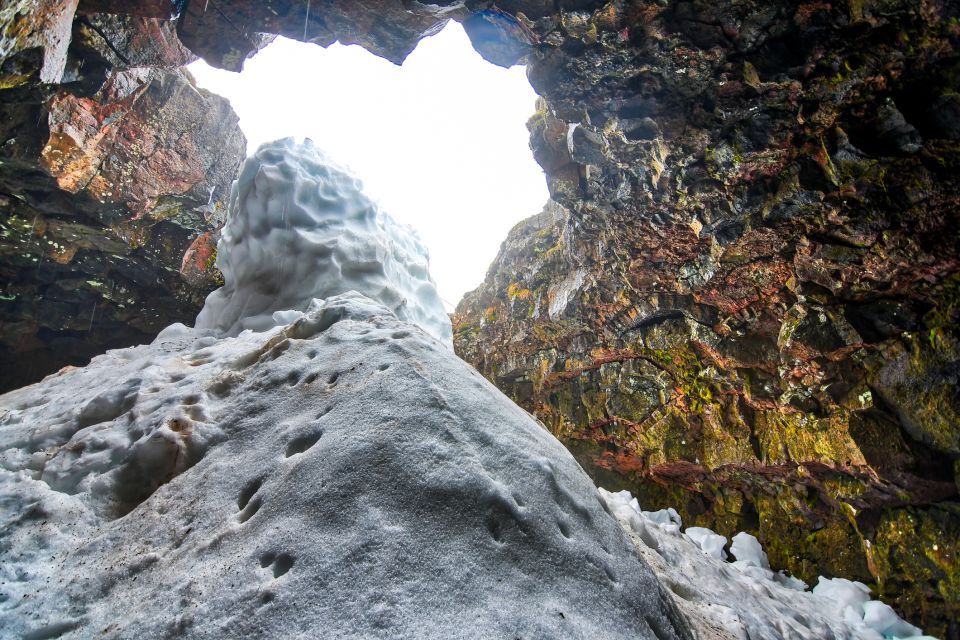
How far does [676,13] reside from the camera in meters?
4.87

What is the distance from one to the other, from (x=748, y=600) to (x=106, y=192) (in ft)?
39.4

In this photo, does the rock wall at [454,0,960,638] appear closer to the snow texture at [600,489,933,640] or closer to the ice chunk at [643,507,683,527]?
the snow texture at [600,489,933,640]

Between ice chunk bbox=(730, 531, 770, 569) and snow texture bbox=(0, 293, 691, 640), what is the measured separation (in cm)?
558

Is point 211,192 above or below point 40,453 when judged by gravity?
above

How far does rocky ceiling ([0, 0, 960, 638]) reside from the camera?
15.2 feet

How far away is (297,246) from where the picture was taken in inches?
205

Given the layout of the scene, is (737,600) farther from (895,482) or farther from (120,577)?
(120,577)

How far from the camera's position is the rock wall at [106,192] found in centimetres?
734

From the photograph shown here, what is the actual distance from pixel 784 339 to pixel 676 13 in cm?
438

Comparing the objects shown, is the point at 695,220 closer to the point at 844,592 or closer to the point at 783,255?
the point at 783,255

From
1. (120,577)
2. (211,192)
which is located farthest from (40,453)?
(211,192)

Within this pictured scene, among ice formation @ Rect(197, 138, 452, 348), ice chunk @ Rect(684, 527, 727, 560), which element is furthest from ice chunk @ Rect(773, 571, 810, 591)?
ice formation @ Rect(197, 138, 452, 348)

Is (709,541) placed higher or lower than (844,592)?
lower

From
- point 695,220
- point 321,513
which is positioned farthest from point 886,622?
point 321,513
